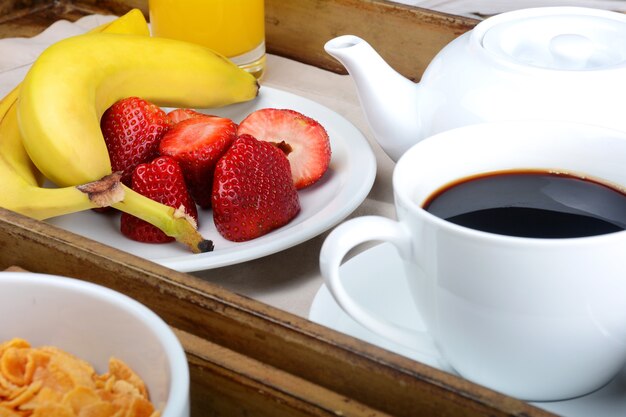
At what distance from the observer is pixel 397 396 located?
40cm

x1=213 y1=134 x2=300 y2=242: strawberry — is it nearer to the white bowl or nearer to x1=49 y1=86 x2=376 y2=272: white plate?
x1=49 y1=86 x2=376 y2=272: white plate

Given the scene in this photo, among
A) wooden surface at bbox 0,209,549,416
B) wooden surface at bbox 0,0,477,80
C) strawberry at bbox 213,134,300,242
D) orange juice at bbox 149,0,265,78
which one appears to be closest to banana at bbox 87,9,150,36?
orange juice at bbox 149,0,265,78

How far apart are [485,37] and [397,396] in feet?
0.99

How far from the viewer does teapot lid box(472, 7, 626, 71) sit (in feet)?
1.95

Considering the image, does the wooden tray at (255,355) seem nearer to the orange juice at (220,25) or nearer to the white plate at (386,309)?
the white plate at (386,309)

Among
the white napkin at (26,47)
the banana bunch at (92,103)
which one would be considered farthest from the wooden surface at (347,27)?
the banana bunch at (92,103)

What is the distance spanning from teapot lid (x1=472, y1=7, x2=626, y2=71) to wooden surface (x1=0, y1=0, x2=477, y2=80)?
0.16 m

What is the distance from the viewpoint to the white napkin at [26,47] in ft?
2.84

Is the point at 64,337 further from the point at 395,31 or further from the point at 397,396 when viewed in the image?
the point at 395,31

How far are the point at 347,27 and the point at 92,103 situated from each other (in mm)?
288

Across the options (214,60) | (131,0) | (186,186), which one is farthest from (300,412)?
(131,0)

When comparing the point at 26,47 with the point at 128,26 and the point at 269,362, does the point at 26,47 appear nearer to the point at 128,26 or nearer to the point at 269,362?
the point at 128,26

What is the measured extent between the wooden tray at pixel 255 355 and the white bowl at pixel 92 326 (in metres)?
0.04

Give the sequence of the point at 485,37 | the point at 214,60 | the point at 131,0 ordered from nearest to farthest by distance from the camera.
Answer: the point at 485,37
the point at 214,60
the point at 131,0
